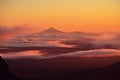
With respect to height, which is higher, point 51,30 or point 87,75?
point 51,30

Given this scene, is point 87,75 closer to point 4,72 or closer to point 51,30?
point 51,30

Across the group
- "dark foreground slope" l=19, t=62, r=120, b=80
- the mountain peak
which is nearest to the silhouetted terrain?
"dark foreground slope" l=19, t=62, r=120, b=80

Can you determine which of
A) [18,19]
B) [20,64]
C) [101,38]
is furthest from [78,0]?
[20,64]

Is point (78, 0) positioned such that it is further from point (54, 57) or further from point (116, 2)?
point (54, 57)

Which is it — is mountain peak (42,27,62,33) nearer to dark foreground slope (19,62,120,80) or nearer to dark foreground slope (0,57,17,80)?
dark foreground slope (19,62,120,80)

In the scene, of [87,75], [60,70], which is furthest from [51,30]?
[87,75]

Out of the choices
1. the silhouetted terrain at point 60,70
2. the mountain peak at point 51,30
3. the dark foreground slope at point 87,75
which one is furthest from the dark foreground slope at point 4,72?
the mountain peak at point 51,30

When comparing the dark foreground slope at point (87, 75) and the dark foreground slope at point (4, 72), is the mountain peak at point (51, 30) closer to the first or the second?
the dark foreground slope at point (87, 75)

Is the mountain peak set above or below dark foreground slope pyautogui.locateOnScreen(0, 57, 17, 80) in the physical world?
above
